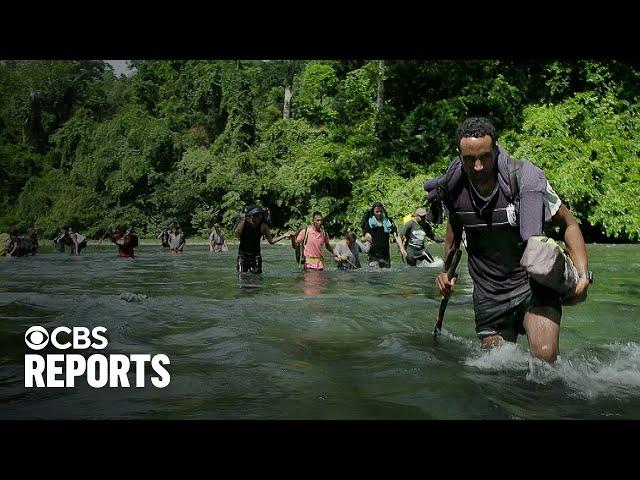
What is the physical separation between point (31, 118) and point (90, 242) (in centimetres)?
1277

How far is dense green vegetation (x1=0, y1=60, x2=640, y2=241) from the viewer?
80.6ft

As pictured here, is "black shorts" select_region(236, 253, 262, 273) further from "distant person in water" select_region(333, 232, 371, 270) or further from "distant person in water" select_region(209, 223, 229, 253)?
"distant person in water" select_region(209, 223, 229, 253)

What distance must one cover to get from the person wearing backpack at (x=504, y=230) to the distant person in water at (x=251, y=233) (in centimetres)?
774

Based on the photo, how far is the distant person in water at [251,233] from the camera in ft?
40.5

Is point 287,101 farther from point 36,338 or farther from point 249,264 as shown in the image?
point 36,338

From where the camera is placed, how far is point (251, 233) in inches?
494

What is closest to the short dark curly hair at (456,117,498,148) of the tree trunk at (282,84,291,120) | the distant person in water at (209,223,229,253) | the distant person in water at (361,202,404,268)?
the distant person in water at (361,202,404,268)

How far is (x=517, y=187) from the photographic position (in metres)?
4.23

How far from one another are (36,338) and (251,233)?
633cm

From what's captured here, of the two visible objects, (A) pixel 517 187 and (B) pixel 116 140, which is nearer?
(A) pixel 517 187

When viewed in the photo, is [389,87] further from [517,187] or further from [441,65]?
[517,187]
